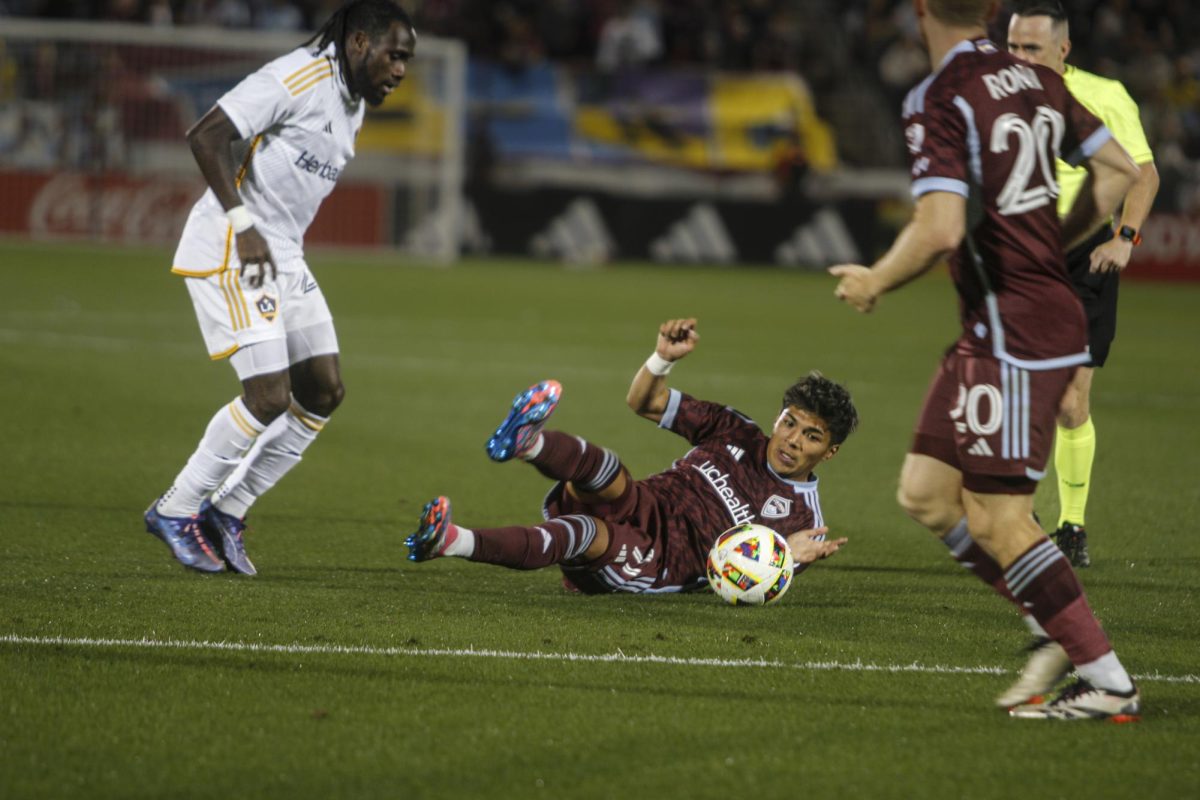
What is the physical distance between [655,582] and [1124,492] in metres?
3.87

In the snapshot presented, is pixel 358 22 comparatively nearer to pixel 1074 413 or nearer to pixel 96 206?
pixel 1074 413

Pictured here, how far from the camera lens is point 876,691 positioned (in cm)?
466

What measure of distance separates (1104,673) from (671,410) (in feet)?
7.51

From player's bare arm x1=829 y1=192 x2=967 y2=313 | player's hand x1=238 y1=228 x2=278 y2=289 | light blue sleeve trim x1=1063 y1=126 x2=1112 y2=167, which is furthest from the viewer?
player's hand x1=238 y1=228 x2=278 y2=289

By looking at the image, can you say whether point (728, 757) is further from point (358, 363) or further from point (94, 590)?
point (358, 363)

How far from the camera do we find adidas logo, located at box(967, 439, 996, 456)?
430 cm

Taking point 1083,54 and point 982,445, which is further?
point 1083,54

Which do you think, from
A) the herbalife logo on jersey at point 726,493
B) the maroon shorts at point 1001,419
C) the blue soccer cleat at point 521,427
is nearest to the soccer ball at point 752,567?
A: the herbalife logo on jersey at point 726,493

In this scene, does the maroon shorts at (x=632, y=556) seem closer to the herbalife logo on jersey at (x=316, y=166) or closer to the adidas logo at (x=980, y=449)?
the herbalife logo on jersey at (x=316, y=166)

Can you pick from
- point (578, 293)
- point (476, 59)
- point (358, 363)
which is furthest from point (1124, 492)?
point (476, 59)

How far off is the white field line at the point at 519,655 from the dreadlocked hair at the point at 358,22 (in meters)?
2.46

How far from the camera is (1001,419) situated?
4285 millimetres

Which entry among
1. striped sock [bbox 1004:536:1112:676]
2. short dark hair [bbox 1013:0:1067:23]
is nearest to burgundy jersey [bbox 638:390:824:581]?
striped sock [bbox 1004:536:1112:676]

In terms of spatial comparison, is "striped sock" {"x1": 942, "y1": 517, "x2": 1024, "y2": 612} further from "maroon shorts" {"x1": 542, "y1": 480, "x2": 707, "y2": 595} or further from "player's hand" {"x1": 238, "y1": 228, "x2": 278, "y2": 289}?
"player's hand" {"x1": 238, "y1": 228, "x2": 278, "y2": 289}
